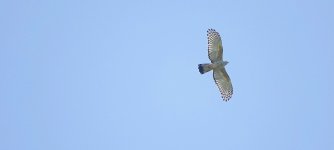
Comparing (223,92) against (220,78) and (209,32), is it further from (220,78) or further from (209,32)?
(209,32)

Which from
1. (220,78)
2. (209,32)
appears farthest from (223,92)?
(209,32)

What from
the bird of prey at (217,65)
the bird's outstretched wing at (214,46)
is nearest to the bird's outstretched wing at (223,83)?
the bird of prey at (217,65)

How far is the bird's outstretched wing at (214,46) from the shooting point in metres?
42.9

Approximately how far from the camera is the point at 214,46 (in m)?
43.2

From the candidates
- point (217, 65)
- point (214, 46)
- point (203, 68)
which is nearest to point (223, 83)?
point (217, 65)

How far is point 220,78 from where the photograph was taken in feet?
145

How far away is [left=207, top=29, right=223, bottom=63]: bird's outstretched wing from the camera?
42906 millimetres

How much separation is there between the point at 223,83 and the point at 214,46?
7.80ft

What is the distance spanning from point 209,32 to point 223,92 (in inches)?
141

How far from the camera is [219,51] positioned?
1705 inches

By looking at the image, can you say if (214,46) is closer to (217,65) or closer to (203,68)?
(217,65)

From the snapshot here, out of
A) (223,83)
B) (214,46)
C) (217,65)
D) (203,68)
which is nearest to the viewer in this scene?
(203,68)

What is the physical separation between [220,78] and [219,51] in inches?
68.0

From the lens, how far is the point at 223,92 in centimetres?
4450
